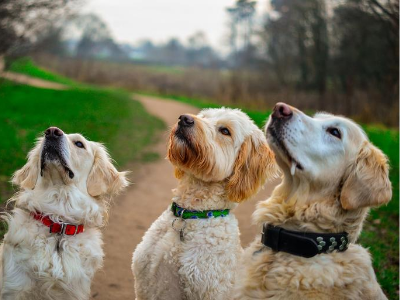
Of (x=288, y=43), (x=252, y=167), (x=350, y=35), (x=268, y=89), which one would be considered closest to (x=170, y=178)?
(x=252, y=167)

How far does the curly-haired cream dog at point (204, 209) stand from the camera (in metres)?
3.28

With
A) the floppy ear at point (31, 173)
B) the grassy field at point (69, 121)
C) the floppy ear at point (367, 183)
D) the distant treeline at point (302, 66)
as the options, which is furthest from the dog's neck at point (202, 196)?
the distant treeline at point (302, 66)

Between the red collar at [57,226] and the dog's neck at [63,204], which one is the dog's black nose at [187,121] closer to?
the dog's neck at [63,204]

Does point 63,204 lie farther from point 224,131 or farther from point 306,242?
point 306,242

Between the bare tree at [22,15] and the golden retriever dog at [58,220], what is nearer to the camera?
the golden retriever dog at [58,220]

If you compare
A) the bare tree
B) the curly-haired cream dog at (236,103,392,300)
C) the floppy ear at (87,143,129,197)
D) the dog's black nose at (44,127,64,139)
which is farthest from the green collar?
the bare tree

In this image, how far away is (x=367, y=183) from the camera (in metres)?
2.63

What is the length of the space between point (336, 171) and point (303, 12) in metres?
25.1

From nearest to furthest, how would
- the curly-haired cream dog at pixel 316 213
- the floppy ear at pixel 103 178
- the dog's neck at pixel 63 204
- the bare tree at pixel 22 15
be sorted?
the curly-haired cream dog at pixel 316 213 → the dog's neck at pixel 63 204 → the floppy ear at pixel 103 178 → the bare tree at pixel 22 15

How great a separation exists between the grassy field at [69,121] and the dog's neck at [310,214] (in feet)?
15.3

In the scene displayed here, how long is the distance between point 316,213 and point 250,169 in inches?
37.2

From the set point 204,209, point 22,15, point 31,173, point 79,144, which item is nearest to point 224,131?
point 204,209

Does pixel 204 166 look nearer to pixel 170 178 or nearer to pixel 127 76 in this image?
pixel 170 178

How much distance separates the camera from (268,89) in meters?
24.7
